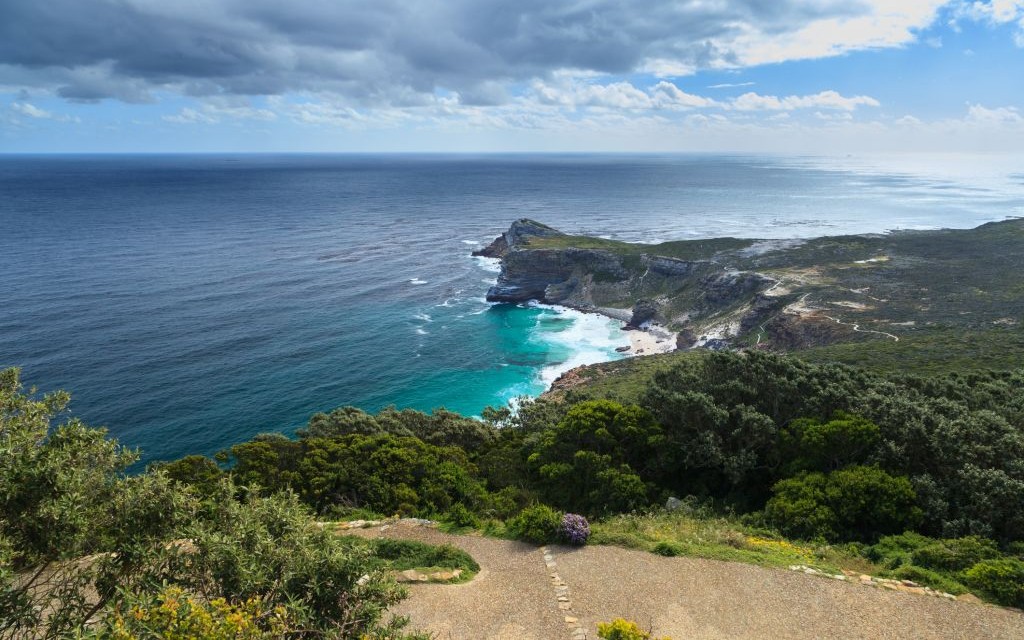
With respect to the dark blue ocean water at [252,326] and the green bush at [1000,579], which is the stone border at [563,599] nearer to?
the green bush at [1000,579]

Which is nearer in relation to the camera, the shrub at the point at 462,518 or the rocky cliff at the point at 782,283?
the shrub at the point at 462,518

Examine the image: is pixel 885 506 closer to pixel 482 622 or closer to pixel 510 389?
pixel 482 622

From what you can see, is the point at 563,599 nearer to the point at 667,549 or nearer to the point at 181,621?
the point at 667,549

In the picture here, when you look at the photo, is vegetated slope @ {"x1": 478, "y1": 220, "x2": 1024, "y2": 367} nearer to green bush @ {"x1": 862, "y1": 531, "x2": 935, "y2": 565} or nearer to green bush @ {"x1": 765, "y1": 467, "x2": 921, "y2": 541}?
green bush @ {"x1": 765, "y1": 467, "x2": 921, "y2": 541}

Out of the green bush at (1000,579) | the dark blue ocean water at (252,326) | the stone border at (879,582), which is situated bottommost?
the dark blue ocean water at (252,326)

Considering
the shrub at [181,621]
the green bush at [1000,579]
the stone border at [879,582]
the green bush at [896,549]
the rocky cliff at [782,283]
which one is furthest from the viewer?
the rocky cliff at [782,283]

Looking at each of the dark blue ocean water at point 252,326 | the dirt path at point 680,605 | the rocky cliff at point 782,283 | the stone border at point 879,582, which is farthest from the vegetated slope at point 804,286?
the dirt path at point 680,605

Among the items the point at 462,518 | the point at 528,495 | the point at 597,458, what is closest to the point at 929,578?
the point at 597,458
